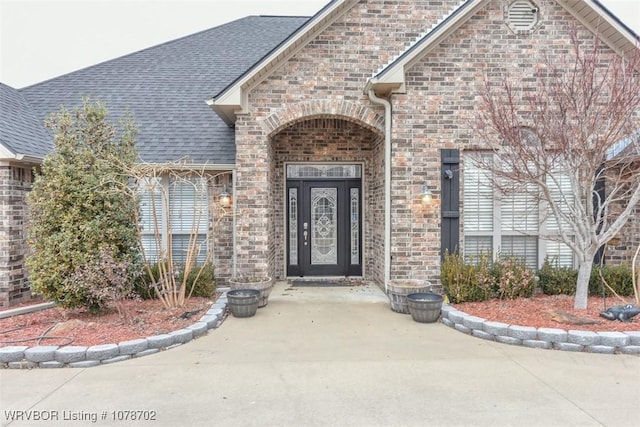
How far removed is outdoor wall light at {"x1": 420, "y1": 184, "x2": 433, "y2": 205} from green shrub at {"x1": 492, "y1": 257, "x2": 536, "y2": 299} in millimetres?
1485

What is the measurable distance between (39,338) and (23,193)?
3030 millimetres

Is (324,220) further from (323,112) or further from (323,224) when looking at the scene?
(323,112)

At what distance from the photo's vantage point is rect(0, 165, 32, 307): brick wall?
19.7ft

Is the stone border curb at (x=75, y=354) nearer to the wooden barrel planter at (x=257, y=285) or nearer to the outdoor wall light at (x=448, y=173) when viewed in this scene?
the wooden barrel planter at (x=257, y=285)

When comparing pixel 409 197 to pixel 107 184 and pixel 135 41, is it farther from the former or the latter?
pixel 135 41

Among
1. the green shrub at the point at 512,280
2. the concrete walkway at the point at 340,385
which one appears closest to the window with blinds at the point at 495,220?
the green shrub at the point at 512,280

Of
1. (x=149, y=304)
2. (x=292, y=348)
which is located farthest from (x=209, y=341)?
(x=149, y=304)

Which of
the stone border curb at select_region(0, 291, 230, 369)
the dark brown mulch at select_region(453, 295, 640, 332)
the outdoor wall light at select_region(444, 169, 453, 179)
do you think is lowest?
the stone border curb at select_region(0, 291, 230, 369)

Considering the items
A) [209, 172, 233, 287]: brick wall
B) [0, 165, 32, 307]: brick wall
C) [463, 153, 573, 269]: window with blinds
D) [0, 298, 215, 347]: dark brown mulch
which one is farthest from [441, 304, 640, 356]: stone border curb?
[0, 165, 32, 307]: brick wall

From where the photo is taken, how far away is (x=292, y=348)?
4.59m

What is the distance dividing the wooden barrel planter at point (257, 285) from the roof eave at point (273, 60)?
118 inches

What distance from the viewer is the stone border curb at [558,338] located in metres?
4.40

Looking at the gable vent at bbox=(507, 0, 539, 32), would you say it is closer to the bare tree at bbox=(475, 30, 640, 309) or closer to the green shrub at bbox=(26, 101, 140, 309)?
the bare tree at bbox=(475, 30, 640, 309)

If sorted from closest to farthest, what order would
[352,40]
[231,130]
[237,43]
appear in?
[352,40] < [231,130] < [237,43]
